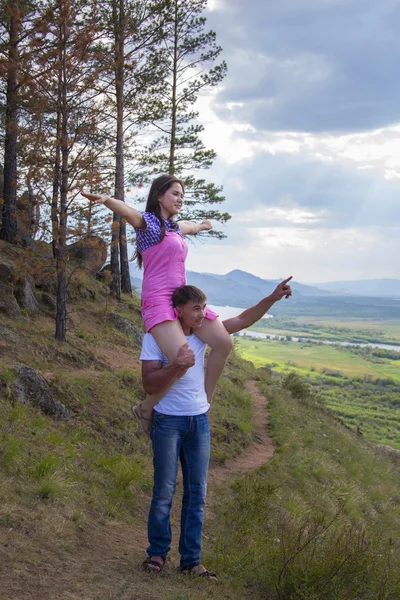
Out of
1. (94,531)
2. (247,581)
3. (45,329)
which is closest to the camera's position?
(247,581)

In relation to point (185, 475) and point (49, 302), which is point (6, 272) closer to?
point (49, 302)

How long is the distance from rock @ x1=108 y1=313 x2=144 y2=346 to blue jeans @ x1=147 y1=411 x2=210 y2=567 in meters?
9.68

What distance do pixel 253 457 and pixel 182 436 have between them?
5966 mm

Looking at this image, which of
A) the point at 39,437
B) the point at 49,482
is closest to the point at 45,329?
the point at 39,437

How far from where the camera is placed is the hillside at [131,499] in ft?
13.0

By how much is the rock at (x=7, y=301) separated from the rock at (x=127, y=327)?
10.8 ft

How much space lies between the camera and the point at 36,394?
7375mm

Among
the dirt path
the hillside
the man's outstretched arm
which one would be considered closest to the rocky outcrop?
the hillside

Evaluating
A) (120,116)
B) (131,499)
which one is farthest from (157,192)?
(120,116)

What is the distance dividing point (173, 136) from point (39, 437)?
14.9 meters

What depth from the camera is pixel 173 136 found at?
19.4 m

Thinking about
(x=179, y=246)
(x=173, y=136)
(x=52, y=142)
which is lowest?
(x=179, y=246)

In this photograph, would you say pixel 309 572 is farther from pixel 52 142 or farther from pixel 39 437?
pixel 52 142

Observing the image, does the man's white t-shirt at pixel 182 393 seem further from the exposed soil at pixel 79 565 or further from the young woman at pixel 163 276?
the exposed soil at pixel 79 565
